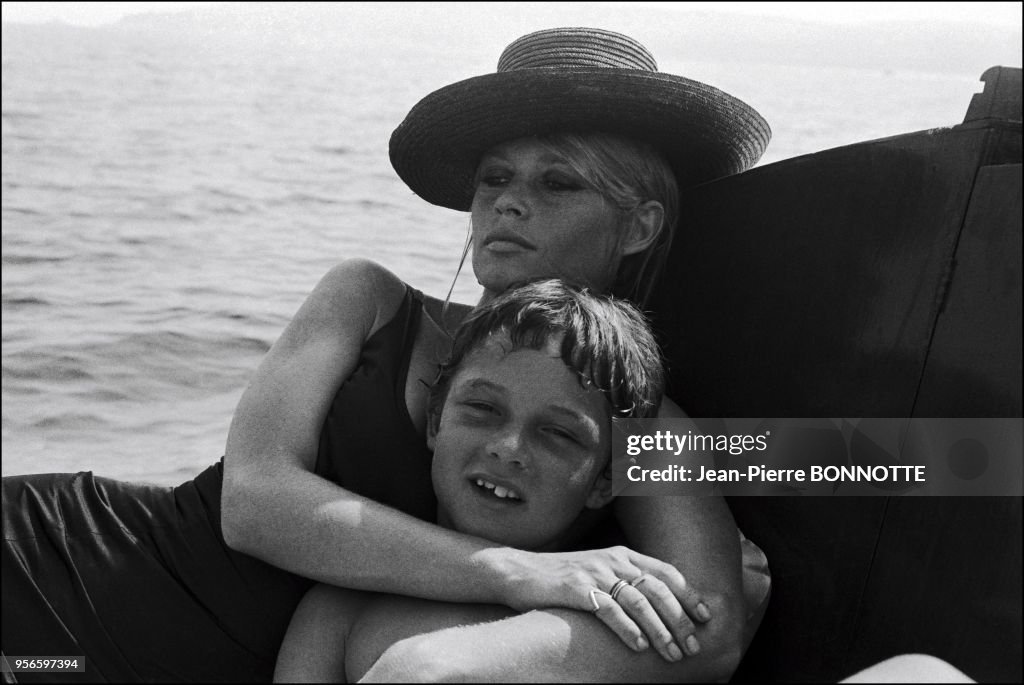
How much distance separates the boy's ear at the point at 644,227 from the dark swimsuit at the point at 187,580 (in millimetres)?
513

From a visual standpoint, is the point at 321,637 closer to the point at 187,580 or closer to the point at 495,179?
the point at 187,580

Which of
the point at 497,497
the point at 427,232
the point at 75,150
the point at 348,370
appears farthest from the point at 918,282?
the point at 75,150

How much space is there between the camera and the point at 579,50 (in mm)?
2314

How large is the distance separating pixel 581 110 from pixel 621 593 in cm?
100

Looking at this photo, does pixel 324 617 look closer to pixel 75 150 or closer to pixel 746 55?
pixel 746 55

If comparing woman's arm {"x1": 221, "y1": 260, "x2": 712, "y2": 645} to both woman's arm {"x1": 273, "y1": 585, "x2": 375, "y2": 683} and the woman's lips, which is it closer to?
woman's arm {"x1": 273, "y1": 585, "x2": 375, "y2": 683}

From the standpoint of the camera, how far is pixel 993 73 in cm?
145

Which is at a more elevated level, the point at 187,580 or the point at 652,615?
the point at 652,615

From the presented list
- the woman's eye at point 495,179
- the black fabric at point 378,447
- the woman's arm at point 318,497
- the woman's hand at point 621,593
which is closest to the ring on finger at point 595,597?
the woman's hand at point 621,593

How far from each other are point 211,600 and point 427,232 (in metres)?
7.91

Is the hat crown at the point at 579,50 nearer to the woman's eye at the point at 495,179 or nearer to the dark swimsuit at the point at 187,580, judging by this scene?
the woman's eye at the point at 495,179

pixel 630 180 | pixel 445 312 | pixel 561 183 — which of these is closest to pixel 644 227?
pixel 630 180

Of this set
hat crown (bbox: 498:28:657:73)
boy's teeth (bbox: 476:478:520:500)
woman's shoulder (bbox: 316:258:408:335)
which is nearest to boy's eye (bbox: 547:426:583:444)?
boy's teeth (bbox: 476:478:520:500)

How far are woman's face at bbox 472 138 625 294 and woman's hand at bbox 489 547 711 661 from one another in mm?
625
